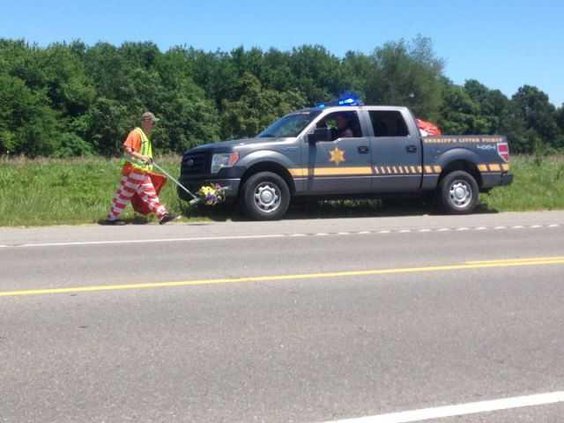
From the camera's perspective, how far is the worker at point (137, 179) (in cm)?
1338

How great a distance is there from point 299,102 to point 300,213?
92.2 meters

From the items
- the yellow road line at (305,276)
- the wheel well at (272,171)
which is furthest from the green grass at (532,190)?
the yellow road line at (305,276)

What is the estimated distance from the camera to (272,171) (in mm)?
14391

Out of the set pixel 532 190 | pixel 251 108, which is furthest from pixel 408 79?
pixel 532 190

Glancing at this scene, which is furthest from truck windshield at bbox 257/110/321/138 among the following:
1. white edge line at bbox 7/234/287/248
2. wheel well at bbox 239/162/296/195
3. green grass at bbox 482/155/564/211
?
green grass at bbox 482/155/564/211

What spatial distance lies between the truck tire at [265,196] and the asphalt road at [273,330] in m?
3.22

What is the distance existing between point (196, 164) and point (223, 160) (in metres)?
0.82

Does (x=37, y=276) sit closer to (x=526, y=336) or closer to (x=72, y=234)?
(x=72, y=234)

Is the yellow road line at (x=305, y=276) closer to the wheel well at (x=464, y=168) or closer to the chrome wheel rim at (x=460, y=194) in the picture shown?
the chrome wheel rim at (x=460, y=194)

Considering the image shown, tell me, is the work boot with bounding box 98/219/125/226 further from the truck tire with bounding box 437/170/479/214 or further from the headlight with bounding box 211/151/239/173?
the truck tire with bounding box 437/170/479/214

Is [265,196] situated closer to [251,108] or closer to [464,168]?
[464,168]

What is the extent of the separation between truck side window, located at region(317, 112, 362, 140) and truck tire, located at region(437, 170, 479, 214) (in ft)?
6.78

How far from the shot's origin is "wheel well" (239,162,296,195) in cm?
1423

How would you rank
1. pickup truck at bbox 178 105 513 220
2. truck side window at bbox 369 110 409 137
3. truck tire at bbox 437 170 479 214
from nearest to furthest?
1. pickup truck at bbox 178 105 513 220
2. truck side window at bbox 369 110 409 137
3. truck tire at bbox 437 170 479 214
